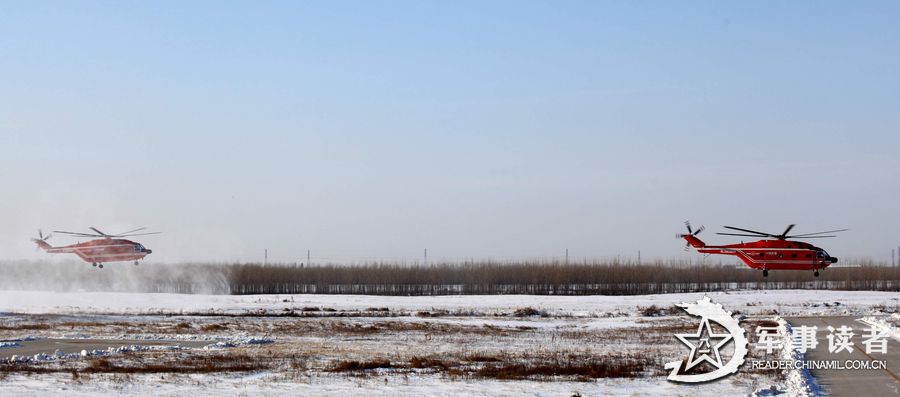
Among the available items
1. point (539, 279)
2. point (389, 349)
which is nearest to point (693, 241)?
point (389, 349)

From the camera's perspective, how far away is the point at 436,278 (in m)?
95.1

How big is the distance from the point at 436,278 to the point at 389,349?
2538 inches

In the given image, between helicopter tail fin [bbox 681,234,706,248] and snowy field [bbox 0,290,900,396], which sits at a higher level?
helicopter tail fin [bbox 681,234,706,248]

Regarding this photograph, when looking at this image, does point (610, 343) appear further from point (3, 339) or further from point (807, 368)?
point (3, 339)

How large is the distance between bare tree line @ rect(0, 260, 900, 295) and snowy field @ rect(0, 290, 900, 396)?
21.0 m

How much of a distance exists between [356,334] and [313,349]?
8.47m

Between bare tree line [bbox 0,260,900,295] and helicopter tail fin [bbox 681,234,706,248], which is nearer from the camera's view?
helicopter tail fin [bbox 681,234,706,248]

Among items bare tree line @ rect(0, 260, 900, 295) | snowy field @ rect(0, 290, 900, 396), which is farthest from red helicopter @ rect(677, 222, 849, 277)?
bare tree line @ rect(0, 260, 900, 295)

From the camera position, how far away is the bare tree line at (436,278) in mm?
87688

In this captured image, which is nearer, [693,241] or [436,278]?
[693,241]

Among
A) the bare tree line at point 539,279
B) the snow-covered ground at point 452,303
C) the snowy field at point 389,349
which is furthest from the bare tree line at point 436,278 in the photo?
the snowy field at point 389,349

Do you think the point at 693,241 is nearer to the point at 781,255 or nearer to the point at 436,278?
the point at 781,255

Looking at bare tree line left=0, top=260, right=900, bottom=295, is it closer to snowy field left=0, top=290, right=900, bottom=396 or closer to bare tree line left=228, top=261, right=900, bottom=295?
bare tree line left=228, top=261, right=900, bottom=295

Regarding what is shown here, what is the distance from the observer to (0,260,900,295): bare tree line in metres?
87.7
